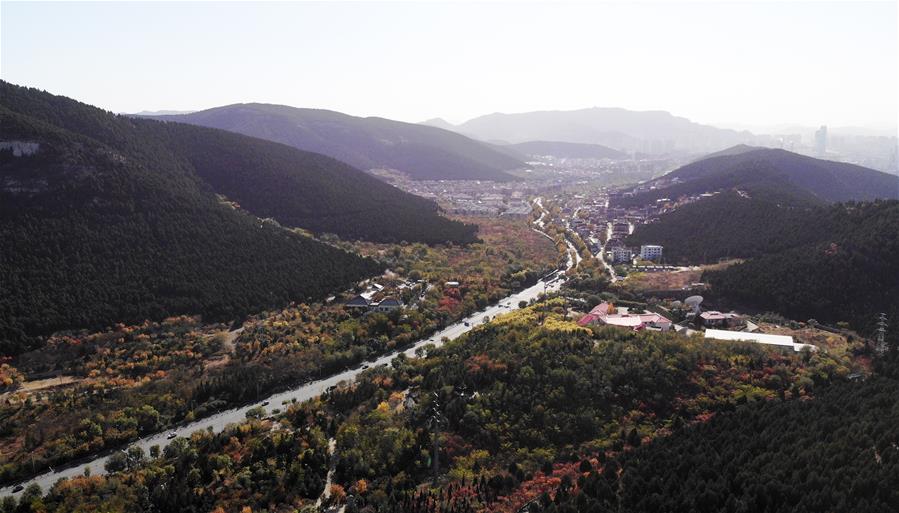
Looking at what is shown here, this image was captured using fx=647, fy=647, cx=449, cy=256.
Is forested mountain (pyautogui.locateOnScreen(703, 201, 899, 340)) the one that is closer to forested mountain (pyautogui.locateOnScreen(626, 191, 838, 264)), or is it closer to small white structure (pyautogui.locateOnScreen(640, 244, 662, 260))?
forested mountain (pyautogui.locateOnScreen(626, 191, 838, 264))

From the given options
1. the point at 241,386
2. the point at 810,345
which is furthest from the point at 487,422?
the point at 810,345

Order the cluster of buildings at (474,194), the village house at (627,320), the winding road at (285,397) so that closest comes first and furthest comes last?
the winding road at (285,397)
the village house at (627,320)
the cluster of buildings at (474,194)

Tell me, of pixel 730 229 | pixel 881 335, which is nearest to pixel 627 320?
pixel 881 335

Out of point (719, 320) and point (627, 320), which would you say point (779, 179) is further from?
point (627, 320)

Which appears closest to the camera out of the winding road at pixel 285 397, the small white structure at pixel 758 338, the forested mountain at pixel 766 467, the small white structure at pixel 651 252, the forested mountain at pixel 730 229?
the forested mountain at pixel 766 467

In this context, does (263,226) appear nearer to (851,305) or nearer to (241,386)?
(241,386)

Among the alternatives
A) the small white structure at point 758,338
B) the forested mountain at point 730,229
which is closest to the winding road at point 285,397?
the small white structure at point 758,338

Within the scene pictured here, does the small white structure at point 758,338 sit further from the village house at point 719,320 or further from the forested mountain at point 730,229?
the forested mountain at point 730,229
